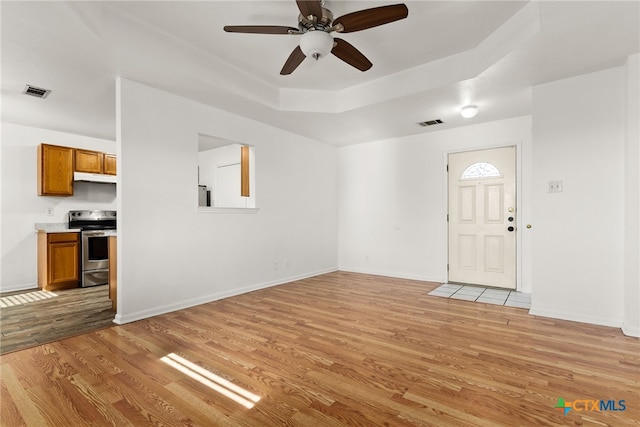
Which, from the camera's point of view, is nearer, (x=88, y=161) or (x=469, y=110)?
(x=469, y=110)

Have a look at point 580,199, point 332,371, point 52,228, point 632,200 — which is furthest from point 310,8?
point 52,228

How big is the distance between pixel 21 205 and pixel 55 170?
723 millimetres

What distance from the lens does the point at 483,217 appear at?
4.84m

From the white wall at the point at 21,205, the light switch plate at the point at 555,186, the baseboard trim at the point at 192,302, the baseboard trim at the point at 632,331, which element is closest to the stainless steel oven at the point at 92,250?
the white wall at the point at 21,205

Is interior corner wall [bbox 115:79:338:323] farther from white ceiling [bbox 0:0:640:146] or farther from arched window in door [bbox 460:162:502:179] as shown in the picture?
arched window in door [bbox 460:162:502:179]

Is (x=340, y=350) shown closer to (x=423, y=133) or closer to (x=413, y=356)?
(x=413, y=356)

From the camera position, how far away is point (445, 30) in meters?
2.92

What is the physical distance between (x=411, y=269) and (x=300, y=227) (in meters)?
2.13

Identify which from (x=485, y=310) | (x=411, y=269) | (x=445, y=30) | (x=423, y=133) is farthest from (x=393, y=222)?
(x=445, y=30)

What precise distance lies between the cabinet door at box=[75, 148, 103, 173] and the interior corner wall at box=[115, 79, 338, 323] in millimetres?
Result: 2851

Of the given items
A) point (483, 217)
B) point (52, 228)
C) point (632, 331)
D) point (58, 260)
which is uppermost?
point (483, 217)

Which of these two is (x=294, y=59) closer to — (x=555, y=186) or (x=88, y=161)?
(x=555, y=186)

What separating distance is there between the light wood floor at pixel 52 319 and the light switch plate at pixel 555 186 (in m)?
4.97

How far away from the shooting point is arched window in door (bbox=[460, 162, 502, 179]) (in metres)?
4.77
